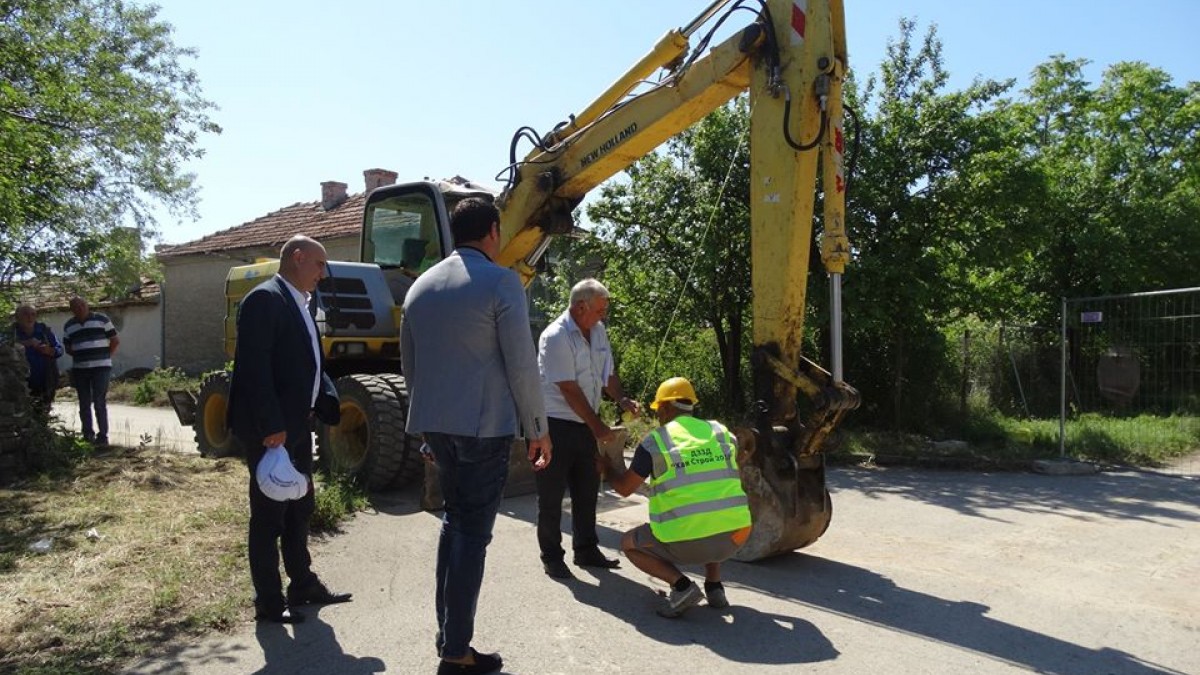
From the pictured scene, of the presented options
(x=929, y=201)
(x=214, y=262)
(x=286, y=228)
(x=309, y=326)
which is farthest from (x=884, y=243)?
(x=214, y=262)

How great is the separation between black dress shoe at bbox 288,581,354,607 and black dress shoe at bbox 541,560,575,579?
1.18m

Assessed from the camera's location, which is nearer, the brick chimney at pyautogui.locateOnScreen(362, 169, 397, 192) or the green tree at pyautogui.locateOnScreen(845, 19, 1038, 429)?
the green tree at pyautogui.locateOnScreen(845, 19, 1038, 429)

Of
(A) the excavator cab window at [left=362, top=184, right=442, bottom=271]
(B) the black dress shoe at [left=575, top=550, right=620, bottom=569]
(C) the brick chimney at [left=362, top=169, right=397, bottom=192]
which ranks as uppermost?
(C) the brick chimney at [left=362, top=169, right=397, bottom=192]

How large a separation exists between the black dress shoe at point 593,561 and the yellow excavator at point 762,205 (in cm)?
85

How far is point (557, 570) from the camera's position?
17.0 ft

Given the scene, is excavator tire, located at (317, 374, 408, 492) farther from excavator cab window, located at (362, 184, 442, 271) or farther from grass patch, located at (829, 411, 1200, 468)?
grass patch, located at (829, 411, 1200, 468)

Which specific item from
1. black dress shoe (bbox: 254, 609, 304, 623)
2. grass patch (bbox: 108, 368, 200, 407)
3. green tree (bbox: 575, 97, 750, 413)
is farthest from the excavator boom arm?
grass patch (bbox: 108, 368, 200, 407)

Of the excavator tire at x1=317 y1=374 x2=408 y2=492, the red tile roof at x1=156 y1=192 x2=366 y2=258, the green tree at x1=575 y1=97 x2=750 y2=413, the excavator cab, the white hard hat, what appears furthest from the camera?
the red tile roof at x1=156 y1=192 x2=366 y2=258

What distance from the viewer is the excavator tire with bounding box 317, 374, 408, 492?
7348 mm

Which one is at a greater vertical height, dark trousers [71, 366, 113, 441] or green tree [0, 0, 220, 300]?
green tree [0, 0, 220, 300]

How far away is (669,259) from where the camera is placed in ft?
41.7

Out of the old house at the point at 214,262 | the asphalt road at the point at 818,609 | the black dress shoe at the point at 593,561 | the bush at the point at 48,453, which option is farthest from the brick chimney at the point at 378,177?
the black dress shoe at the point at 593,561

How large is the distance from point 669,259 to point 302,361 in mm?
8810

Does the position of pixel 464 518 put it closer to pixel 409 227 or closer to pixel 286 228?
pixel 409 227
